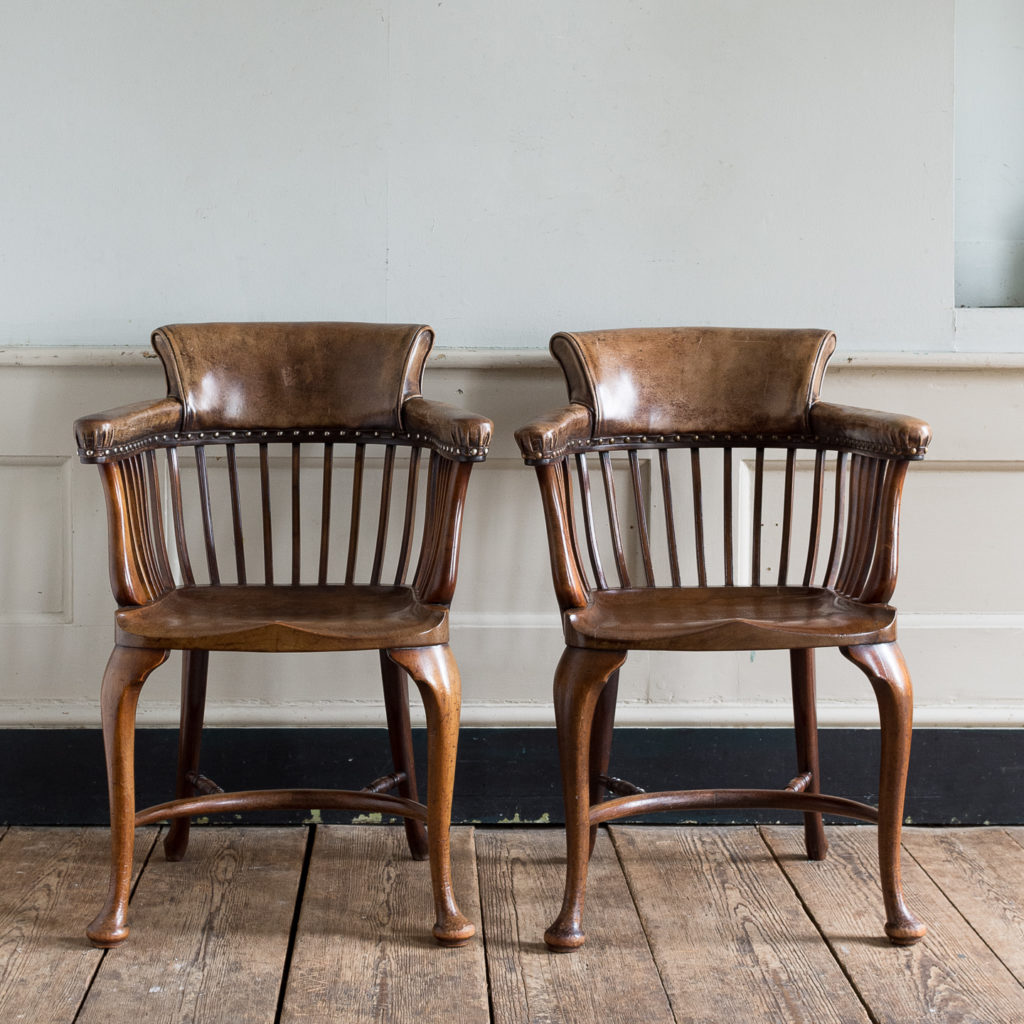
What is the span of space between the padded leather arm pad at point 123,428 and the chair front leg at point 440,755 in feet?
1.64

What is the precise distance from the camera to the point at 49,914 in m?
1.70

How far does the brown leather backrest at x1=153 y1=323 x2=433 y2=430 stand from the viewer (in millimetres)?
1863

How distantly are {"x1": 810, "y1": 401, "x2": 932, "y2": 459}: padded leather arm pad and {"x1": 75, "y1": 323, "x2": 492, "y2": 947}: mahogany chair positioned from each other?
603 millimetres

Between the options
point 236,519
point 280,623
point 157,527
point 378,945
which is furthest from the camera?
point 236,519

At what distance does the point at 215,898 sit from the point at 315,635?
0.57 metres

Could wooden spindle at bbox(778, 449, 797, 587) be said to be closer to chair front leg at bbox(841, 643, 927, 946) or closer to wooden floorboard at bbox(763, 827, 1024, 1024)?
chair front leg at bbox(841, 643, 927, 946)

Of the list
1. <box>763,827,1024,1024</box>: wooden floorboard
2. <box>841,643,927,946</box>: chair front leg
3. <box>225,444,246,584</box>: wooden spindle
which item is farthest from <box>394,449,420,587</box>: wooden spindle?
<box>763,827,1024,1024</box>: wooden floorboard

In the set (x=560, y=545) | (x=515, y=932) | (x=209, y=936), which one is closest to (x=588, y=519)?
(x=560, y=545)

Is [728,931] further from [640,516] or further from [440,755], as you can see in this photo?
[640,516]

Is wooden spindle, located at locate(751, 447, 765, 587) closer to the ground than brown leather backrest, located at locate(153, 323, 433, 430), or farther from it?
closer to the ground

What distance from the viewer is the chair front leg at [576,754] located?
61.9 inches

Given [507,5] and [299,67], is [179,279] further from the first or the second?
[507,5]

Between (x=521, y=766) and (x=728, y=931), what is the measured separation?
1.90ft

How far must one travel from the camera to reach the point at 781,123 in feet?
6.89
